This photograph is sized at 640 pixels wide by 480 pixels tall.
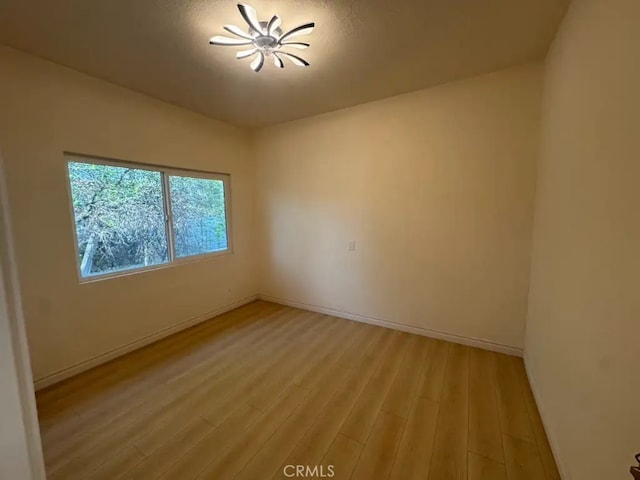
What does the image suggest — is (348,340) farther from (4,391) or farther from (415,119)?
(4,391)

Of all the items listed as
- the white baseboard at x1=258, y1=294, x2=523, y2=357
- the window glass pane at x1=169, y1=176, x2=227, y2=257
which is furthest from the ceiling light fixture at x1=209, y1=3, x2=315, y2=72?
the white baseboard at x1=258, y1=294, x2=523, y2=357

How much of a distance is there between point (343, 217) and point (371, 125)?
1.09m

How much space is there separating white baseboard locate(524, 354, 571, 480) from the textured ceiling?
250 cm

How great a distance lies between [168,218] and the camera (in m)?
3.11

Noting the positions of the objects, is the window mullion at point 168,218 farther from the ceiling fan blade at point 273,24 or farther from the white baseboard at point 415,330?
the ceiling fan blade at point 273,24

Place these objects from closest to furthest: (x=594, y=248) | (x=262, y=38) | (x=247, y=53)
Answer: (x=594, y=248)
(x=262, y=38)
(x=247, y=53)

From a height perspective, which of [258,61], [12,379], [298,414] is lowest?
[298,414]

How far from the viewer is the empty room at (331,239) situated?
4.15 feet

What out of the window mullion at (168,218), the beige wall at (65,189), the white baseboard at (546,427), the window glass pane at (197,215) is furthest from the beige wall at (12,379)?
the window glass pane at (197,215)

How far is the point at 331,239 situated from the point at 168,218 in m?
1.90

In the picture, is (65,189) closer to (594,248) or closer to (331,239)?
(331,239)

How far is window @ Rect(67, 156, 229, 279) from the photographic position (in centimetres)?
245

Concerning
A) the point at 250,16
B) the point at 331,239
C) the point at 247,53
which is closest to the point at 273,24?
the point at 250,16

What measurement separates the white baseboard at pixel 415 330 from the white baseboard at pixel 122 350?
0.96 metres
